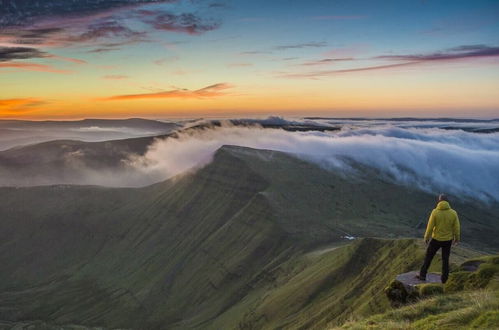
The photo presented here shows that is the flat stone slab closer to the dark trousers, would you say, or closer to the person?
the dark trousers

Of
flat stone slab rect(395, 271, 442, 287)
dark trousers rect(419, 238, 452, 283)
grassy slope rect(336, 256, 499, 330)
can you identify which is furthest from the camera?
flat stone slab rect(395, 271, 442, 287)

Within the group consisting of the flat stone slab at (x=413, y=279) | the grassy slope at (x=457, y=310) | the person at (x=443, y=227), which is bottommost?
the flat stone slab at (x=413, y=279)

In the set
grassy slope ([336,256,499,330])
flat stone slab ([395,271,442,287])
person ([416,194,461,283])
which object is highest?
person ([416,194,461,283])

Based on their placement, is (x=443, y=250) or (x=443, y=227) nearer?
(x=443, y=227)

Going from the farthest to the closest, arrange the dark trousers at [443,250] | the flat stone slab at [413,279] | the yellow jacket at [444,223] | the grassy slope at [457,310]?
1. the flat stone slab at [413,279]
2. the dark trousers at [443,250]
3. the yellow jacket at [444,223]
4. the grassy slope at [457,310]

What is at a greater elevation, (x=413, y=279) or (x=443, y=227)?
(x=443, y=227)

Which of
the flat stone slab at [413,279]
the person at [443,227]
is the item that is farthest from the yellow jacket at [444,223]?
the flat stone slab at [413,279]

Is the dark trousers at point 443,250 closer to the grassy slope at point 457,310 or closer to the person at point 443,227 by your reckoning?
the person at point 443,227

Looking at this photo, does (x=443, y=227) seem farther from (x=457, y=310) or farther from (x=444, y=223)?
(x=457, y=310)

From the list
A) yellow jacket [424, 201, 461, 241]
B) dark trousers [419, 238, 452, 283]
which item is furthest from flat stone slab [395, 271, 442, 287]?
yellow jacket [424, 201, 461, 241]

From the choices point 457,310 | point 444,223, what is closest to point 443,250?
point 444,223
